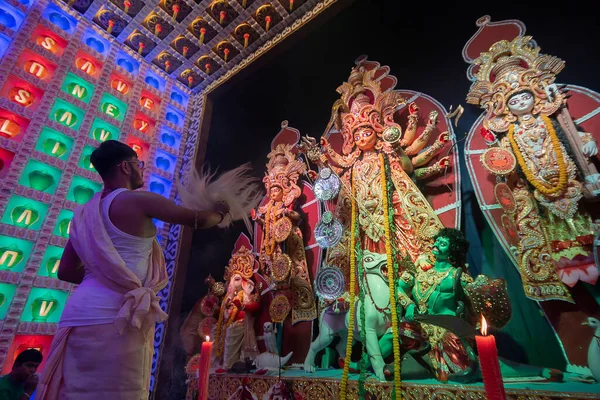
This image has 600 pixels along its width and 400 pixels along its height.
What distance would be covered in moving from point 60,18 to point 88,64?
2.73 ft

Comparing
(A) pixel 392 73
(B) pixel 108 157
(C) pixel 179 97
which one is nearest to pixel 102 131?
(C) pixel 179 97

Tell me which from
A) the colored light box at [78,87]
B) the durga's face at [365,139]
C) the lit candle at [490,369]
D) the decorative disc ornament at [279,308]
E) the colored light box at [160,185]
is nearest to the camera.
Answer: the lit candle at [490,369]

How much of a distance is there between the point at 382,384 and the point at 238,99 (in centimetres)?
550

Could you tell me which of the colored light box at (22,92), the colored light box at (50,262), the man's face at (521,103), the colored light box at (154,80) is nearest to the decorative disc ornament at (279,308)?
the man's face at (521,103)

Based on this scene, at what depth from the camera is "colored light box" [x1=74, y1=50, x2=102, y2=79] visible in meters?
5.54

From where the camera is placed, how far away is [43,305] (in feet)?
14.0

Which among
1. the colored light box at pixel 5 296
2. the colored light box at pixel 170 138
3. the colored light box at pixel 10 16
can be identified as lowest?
the colored light box at pixel 5 296

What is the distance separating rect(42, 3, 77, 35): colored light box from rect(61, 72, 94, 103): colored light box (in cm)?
89

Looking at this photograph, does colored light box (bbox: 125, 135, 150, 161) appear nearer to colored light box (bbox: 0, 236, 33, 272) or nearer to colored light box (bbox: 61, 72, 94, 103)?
colored light box (bbox: 61, 72, 94, 103)

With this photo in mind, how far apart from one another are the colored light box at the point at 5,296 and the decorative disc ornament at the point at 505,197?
18.0 ft

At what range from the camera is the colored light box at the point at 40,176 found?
14.7 feet

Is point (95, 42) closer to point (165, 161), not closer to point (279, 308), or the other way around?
point (165, 161)

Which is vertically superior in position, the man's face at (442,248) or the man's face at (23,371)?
the man's face at (442,248)

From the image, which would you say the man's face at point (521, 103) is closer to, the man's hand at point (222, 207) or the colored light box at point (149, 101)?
the man's hand at point (222, 207)
